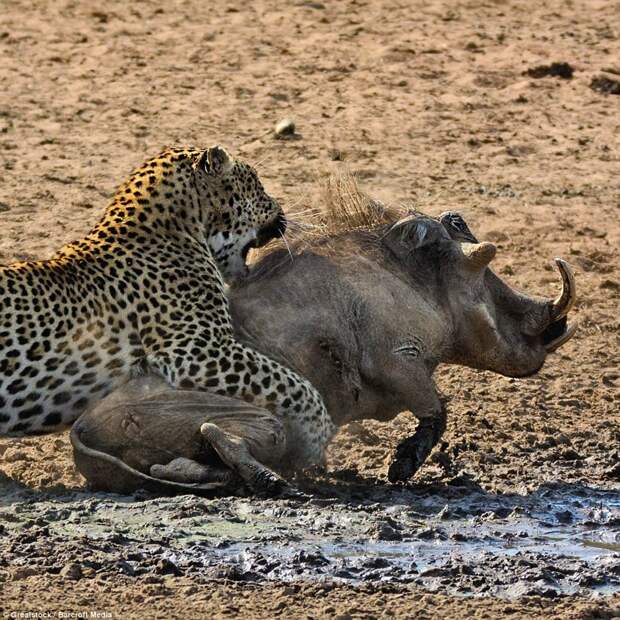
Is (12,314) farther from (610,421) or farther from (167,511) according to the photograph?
(610,421)

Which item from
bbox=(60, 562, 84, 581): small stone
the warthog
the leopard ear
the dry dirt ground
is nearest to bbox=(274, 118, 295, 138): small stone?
the dry dirt ground

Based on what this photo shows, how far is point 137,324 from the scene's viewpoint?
991cm

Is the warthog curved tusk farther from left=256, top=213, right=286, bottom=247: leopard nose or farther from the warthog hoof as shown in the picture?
the warthog hoof

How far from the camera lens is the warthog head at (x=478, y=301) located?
10.8m

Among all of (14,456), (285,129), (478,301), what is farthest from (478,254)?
(285,129)

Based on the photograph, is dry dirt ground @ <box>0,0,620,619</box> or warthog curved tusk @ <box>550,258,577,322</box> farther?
dry dirt ground @ <box>0,0,620,619</box>

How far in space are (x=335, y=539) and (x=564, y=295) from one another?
2.59m

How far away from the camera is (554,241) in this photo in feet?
46.3

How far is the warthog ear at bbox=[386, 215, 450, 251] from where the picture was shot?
10.8 metres

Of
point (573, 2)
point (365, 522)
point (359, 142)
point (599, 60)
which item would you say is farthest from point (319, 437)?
point (573, 2)

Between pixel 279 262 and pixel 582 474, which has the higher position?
pixel 279 262

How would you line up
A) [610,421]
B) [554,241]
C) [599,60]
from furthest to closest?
[599,60] < [554,241] < [610,421]

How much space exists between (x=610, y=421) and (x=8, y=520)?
4.11 metres

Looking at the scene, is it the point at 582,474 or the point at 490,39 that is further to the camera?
the point at 490,39
